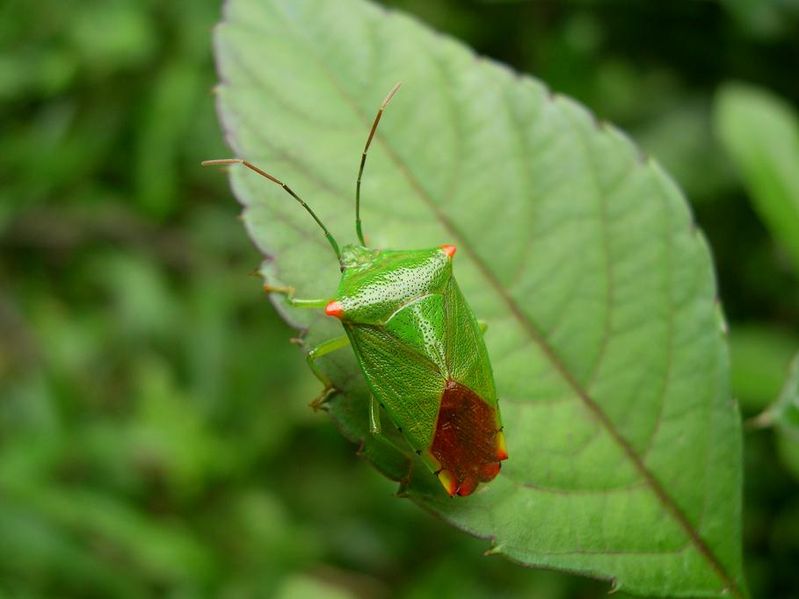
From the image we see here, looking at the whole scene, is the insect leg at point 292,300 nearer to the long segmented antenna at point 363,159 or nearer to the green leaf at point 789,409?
the long segmented antenna at point 363,159

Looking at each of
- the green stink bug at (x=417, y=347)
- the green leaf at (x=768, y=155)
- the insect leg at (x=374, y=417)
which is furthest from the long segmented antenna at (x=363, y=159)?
the green leaf at (x=768, y=155)

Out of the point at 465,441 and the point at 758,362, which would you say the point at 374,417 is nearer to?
the point at 465,441

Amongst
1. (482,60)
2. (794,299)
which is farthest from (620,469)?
(794,299)

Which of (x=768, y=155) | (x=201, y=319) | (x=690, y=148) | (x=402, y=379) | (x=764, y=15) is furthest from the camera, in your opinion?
(x=201, y=319)

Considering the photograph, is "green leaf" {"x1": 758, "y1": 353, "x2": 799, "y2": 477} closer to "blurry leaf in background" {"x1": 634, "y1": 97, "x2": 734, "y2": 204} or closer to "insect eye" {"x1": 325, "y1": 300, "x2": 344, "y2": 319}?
"insect eye" {"x1": 325, "y1": 300, "x2": 344, "y2": 319}

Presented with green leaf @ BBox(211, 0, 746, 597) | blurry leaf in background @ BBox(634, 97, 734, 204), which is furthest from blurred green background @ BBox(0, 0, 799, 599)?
green leaf @ BBox(211, 0, 746, 597)

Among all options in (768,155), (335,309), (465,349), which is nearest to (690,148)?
(768,155)

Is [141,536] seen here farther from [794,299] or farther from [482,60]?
[794,299]
